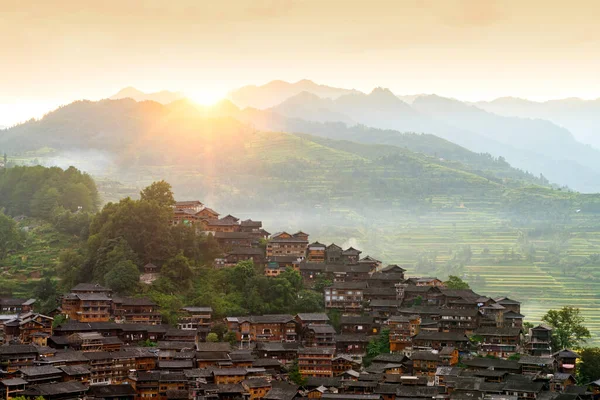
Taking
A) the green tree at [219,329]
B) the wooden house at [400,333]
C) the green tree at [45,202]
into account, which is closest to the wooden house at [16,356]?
the green tree at [219,329]

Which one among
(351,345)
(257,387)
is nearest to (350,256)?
(351,345)

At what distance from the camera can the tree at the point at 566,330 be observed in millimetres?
45406

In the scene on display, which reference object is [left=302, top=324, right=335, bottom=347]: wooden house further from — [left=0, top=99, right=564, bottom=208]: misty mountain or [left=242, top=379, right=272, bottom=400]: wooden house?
[left=0, top=99, right=564, bottom=208]: misty mountain

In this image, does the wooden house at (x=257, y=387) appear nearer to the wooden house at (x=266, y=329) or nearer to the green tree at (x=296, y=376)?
the green tree at (x=296, y=376)

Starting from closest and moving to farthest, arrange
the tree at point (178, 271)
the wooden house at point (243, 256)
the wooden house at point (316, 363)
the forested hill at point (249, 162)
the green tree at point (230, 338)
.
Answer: the wooden house at point (316, 363), the green tree at point (230, 338), the tree at point (178, 271), the wooden house at point (243, 256), the forested hill at point (249, 162)

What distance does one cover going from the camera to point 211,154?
126812 millimetres

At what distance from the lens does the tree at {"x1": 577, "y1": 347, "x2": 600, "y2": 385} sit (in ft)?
135

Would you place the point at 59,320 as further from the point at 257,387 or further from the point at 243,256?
the point at 243,256

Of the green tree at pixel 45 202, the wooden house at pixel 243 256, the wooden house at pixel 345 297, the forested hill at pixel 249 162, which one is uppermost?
the forested hill at pixel 249 162

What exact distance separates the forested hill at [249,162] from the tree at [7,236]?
154 ft

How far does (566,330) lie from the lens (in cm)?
4609

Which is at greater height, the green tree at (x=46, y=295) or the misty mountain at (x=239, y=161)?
the misty mountain at (x=239, y=161)

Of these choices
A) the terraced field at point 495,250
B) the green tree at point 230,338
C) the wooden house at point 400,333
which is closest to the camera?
the wooden house at point 400,333

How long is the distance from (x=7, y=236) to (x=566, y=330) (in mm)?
34688
